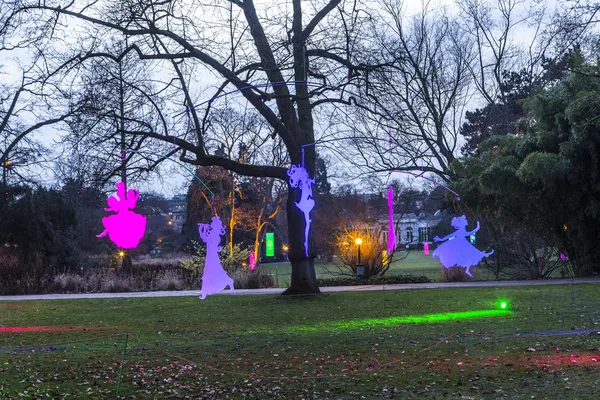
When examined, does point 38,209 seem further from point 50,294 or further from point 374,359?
point 374,359

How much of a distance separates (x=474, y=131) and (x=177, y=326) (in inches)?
1102

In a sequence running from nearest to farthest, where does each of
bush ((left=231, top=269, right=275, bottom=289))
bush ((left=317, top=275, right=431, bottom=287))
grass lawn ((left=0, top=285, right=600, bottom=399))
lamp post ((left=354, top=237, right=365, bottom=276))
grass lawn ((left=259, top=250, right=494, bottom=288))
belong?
1. grass lawn ((left=0, top=285, right=600, bottom=399))
2. bush ((left=231, top=269, right=275, bottom=289))
3. bush ((left=317, top=275, right=431, bottom=287))
4. lamp post ((left=354, top=237, right=365, bottom=276))
5. grass lawn ((left=259, top=250, right=494, bottom=288))

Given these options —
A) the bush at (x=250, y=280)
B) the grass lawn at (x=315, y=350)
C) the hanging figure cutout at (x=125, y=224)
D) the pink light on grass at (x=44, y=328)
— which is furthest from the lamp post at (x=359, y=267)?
the pink light on grass at (x=44, y=328)

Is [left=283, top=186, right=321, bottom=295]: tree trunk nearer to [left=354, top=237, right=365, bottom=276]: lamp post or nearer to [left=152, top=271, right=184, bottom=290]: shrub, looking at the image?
[left=354, top=237, right=365, bottom=276]: lamp post

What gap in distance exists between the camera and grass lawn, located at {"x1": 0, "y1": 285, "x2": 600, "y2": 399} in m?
8.25

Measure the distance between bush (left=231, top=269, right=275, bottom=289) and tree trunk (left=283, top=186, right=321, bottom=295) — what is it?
533 cm

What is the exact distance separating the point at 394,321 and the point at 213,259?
5.33 m

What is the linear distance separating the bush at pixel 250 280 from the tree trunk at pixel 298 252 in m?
5.33

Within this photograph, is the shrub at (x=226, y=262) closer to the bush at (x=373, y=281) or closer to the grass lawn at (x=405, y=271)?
the grass lawn at (x=405, y=271)

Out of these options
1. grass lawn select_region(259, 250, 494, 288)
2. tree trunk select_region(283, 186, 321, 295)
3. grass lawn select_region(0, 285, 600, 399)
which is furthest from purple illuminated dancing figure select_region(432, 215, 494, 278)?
grass lawn select_region(259, 250, 494, 288)

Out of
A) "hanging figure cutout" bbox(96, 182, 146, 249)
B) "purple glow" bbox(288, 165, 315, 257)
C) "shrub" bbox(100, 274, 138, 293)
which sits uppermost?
"purple glow" bbox(288, 165, 315, 257)

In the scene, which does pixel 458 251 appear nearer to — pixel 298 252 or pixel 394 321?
pixel 298 252

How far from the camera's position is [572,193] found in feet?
74.7

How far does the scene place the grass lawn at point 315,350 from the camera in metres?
8.25
